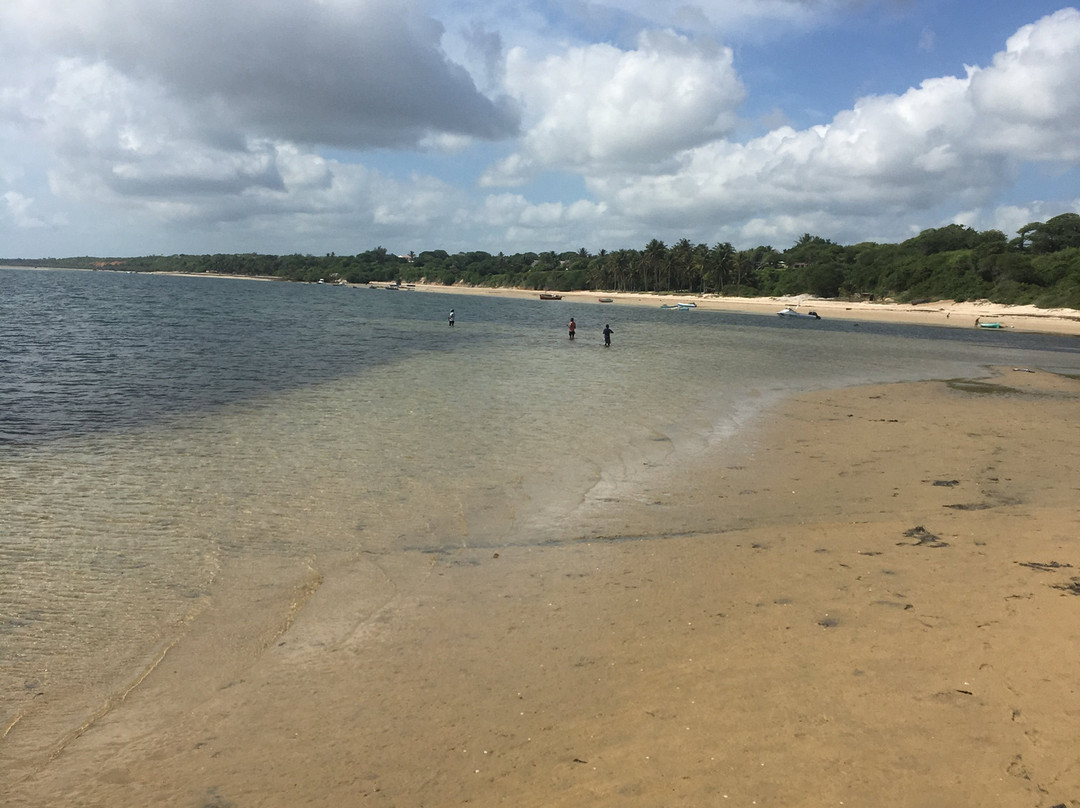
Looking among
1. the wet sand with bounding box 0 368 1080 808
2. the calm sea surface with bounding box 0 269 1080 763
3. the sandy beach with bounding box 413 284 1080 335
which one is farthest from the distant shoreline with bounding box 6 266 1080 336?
the wet sand with bounding box 0 368 1080 808

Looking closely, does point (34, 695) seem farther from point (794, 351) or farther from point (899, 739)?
point (794, 351)

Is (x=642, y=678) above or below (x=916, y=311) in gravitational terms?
below

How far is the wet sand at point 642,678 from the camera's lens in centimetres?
477

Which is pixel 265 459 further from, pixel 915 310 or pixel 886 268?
pixel 886 268

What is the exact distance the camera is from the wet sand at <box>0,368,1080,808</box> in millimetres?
4773

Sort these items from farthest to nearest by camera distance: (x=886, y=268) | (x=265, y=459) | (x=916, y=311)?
(x=886, y=268) → (x=916, y=311) → (x=265, y=459)

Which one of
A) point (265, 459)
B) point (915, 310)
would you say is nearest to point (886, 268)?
point (915, 310)

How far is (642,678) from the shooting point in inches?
241

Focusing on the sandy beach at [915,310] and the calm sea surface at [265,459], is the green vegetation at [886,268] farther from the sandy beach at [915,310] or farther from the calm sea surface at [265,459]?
the calm sea surface at [265,459]

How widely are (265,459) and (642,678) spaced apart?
1058cm

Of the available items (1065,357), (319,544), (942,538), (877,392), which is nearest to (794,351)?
(1065,357)

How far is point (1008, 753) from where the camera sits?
479 cm

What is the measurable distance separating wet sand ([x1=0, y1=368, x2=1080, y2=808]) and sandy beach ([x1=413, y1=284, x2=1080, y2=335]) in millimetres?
84276

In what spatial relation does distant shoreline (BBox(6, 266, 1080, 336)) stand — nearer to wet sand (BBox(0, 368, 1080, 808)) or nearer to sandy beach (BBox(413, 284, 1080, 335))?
sandy beach (BBox(413, 284, 1080, 335))
